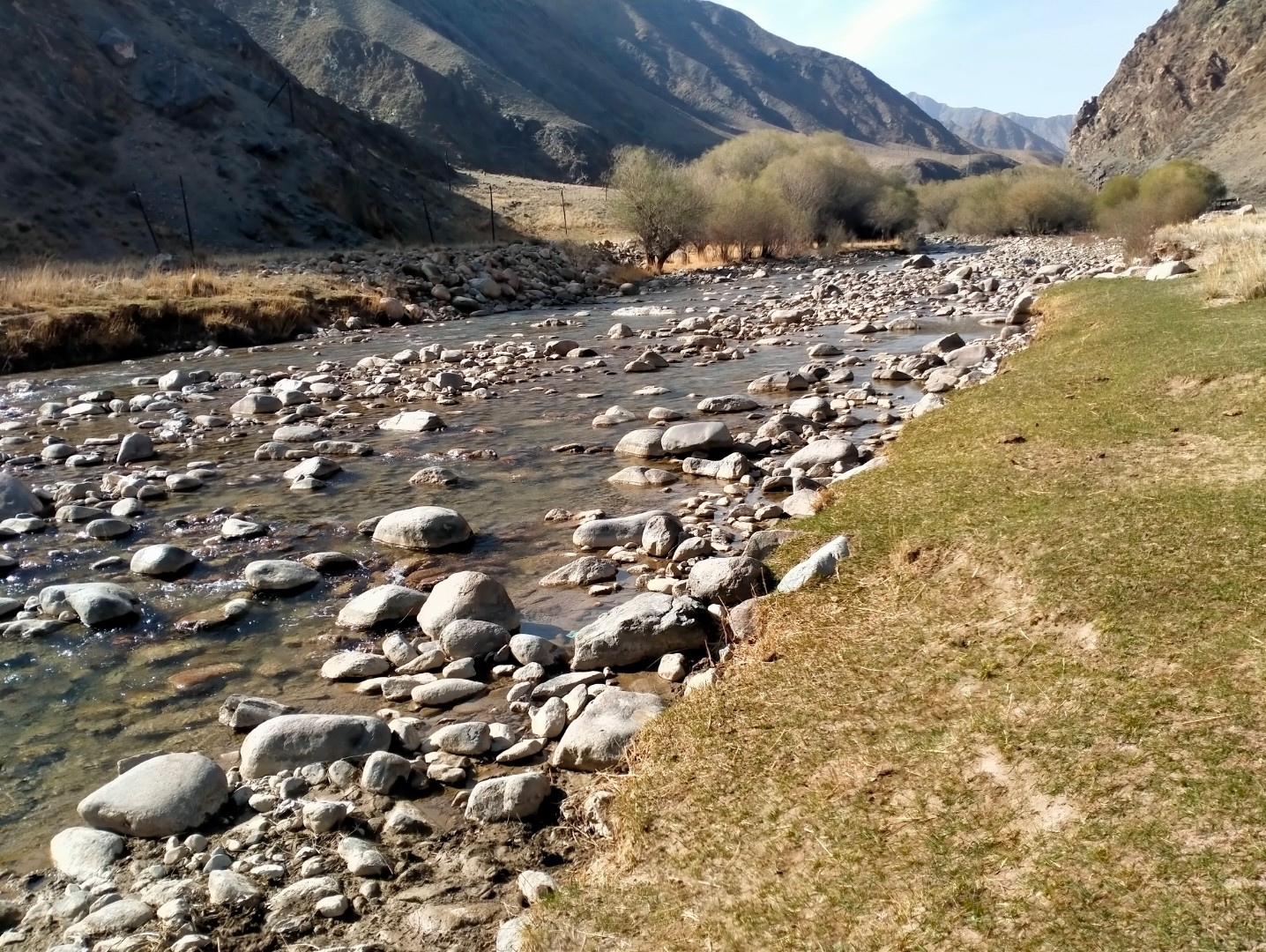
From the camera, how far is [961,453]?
25.5ft

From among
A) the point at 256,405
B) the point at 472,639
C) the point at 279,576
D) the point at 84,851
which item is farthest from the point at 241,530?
the point at 256,405

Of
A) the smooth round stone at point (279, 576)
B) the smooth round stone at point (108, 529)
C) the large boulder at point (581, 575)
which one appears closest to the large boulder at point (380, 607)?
the smooth round stone at point (279, 576)

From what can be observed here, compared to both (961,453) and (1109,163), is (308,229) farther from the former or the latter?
(1109,163)

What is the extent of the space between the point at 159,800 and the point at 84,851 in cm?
34

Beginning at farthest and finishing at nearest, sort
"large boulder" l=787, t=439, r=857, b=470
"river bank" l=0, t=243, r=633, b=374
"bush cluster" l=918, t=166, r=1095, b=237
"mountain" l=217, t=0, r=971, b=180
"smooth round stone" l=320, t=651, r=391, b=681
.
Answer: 1. "mountain" l=217, t=0, r=971, b=180
2. "bush cluster" l=918, t=166, r=1095, b=237
3. "river bank" l=0, t=243, r=633, b=374
4. "large boulder" l=787, t=439, r=857, b=470
5. "smooth round stone" l=320, t=651, r=391, b=681

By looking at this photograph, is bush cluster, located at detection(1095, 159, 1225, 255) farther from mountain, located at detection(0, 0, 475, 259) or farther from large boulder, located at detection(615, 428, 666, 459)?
mountain, located at detection(0, 0, 475, 259)

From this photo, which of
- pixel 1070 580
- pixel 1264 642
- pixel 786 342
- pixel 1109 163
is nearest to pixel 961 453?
pixel 1070 580

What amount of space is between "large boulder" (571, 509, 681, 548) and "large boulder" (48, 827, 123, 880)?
14.6ft

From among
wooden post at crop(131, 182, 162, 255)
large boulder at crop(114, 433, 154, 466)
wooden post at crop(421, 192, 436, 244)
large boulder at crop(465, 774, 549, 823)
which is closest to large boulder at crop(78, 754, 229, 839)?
large boulder at crop(465, 774, 549, 823)

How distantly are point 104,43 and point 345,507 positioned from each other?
48.2 metres

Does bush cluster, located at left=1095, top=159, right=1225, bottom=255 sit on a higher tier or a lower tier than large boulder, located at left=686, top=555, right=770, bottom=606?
higher

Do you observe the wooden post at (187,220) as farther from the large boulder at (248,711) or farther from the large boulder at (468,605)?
the large boulder at (248,711)

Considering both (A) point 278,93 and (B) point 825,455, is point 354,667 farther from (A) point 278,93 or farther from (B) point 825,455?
(A) point 278,93

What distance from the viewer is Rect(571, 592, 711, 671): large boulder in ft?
18.5
